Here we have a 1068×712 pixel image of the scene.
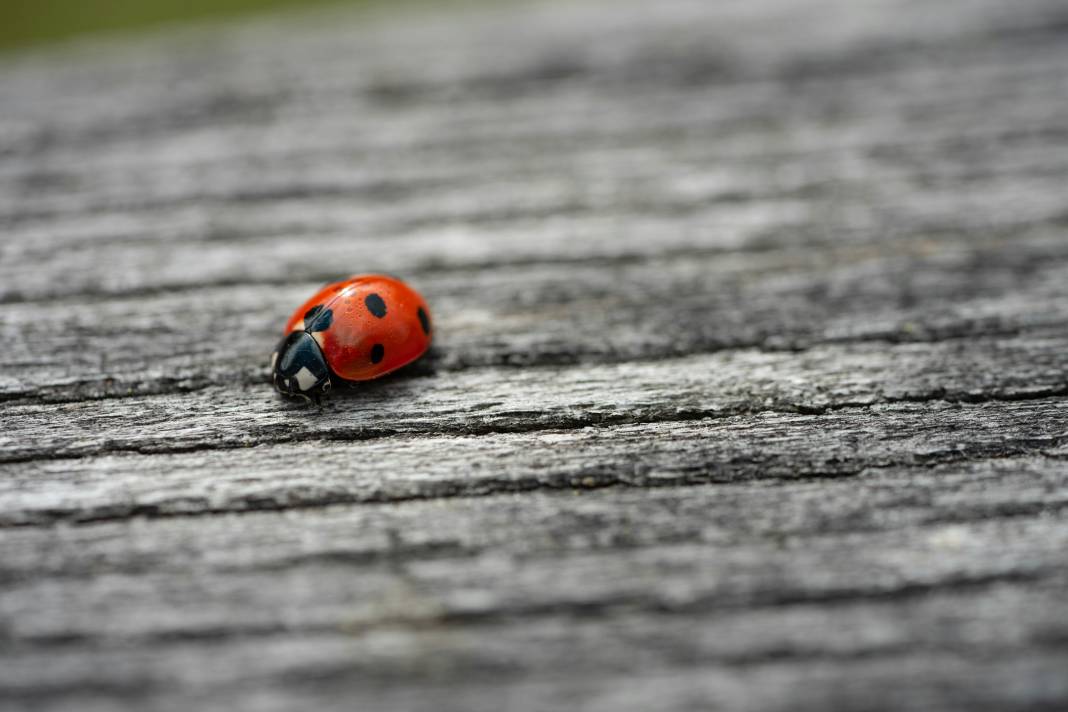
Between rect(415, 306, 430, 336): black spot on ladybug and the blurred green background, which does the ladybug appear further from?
the blurred green background

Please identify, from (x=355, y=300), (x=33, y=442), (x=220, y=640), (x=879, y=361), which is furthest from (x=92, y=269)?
(x=879, y=361)

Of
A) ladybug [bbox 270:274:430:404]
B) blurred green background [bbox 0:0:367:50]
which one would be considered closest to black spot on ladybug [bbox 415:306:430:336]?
ladybug [bbox 270:274:430:404]

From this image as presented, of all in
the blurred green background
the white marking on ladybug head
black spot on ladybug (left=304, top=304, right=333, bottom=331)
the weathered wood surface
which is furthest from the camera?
the blurred green background

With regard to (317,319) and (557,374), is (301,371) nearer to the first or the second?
(317,319)

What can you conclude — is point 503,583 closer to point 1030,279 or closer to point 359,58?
point 1030,279

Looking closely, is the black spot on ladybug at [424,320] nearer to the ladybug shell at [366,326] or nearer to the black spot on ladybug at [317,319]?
the ladybug shell at [366,326]

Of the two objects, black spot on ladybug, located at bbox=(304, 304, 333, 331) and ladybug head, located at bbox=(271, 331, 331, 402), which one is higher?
black spot on ladybug, located at bbox=(304, 304, 333, 331)

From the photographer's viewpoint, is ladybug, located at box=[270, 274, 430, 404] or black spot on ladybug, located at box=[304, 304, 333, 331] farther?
black spot on ladybug, located at box=[304, 304, 333, 331]

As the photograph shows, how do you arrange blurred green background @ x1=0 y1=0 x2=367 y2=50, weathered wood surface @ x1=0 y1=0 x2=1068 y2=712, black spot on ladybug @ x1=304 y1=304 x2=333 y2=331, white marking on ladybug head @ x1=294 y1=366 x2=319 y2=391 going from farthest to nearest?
blurred green background @ x1=0 y1=0 x2=367 y2=50
black spot on ladybug @ x1=304 y1=304 x2=333 y2=331
white marking on ladybug head @ x1=294 y1=366 x2=319 y2=391
weathered wood surface @ x1=0 y1=0 x2=1068 y2=712
